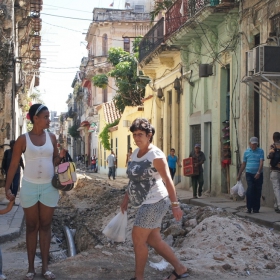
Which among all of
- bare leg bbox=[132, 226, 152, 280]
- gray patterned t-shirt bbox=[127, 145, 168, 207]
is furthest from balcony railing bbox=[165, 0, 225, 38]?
bare leg bbox=[132, 226, 152, 280]

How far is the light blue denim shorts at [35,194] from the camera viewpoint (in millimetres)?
6211

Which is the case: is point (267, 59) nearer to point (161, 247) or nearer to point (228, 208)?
point (228, 208)

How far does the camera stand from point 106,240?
32.4 ft

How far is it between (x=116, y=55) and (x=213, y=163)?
24.7 metres

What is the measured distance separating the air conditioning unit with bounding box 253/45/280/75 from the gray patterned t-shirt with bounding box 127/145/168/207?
894 centimetres

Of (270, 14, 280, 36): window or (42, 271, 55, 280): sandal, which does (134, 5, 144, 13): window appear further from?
(42, 271, 55, 280): sandal

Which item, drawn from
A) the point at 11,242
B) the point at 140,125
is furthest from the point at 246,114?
the point at 140,125

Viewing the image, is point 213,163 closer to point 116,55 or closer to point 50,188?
point 50,188

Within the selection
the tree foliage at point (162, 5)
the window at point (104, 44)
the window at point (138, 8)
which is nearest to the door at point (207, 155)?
the tree foliage at point (162, 5)

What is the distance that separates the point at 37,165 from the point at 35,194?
0.30 m

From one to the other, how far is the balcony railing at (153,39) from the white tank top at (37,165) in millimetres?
18879

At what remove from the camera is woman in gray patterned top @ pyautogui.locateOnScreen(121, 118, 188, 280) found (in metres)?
5.85

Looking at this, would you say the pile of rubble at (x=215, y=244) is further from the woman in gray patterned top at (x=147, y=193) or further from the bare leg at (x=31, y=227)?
the bare leg at (x=31, y=227)

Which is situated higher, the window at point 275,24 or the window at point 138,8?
the window at point 138,8
